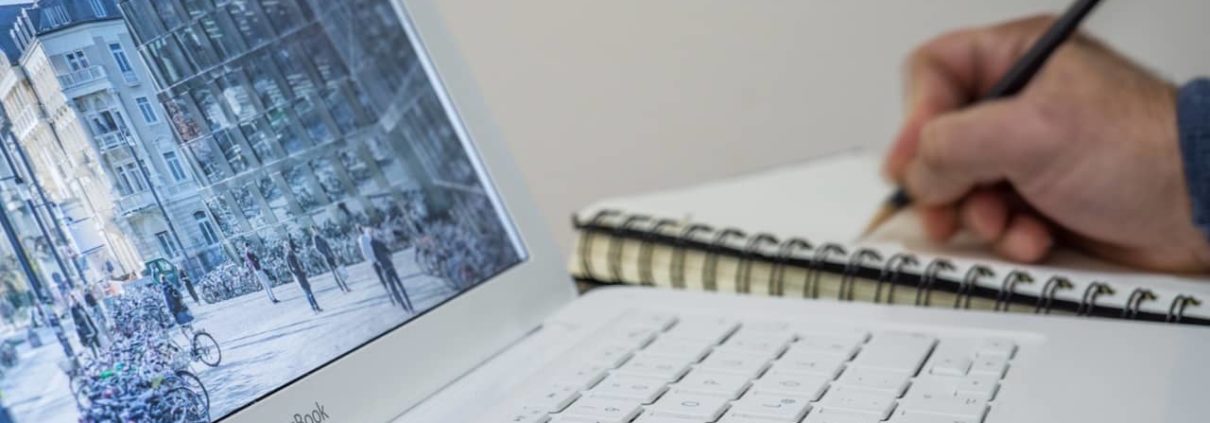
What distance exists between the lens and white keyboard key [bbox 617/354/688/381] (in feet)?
1.67

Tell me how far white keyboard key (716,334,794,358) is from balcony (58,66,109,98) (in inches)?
12.5

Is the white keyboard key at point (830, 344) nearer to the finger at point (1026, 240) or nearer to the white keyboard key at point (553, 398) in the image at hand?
the white keyboard key at point (553, 398)

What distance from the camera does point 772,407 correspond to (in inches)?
18.0

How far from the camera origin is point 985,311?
576mm

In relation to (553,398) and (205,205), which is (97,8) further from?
(553,398)

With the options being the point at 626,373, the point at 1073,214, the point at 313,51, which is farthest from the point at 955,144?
the point at 313,51

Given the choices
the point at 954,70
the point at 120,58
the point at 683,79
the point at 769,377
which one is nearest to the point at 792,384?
the point at 769,377

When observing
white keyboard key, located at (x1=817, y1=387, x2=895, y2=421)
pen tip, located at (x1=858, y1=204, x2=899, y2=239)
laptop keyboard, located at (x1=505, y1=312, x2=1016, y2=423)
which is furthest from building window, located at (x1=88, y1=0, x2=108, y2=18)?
pen tip, located at (x1=858, y1=204, x2=899, y2=239)

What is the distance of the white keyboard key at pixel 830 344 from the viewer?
527 mm

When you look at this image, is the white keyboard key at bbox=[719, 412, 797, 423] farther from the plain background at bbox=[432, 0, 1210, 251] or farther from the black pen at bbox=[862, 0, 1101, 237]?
the plain background at bbox=[432, 0, 1210, 251]

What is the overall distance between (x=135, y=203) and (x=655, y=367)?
251mm

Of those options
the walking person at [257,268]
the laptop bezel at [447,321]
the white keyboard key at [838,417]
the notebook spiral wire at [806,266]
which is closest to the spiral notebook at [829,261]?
the notebook spiral wire at [806,266]

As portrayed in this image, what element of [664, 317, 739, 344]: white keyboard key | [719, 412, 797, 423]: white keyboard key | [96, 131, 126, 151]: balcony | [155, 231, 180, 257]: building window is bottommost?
[719, 412, 797, 423]: white keyboard key

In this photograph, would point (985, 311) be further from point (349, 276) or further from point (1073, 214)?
point (349, 276)
